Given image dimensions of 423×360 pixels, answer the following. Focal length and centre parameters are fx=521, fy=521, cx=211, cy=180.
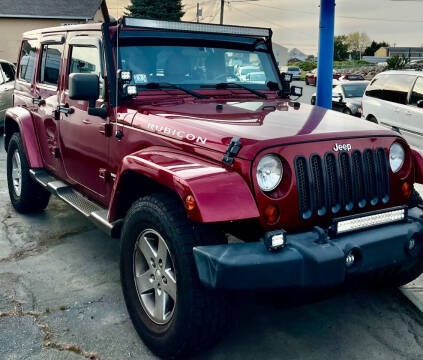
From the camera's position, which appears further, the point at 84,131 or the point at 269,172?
the point at 84,131

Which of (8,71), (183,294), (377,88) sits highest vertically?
(8,71)

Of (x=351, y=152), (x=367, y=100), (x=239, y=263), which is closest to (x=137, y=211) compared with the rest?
(x=239, y=263)

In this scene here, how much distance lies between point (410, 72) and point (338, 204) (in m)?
7.59

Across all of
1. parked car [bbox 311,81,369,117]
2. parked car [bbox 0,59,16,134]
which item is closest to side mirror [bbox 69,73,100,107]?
parked car [bbox 0,59,16,134]

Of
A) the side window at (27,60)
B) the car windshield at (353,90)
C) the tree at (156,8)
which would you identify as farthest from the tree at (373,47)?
the side window at (27,60)

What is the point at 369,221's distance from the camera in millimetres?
2992

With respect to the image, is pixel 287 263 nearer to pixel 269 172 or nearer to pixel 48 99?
pixel 269 172

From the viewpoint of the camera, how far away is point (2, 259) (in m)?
4.73

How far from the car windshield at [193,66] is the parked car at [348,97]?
966 centimetres

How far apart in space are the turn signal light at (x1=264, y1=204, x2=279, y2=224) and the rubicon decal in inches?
22.3

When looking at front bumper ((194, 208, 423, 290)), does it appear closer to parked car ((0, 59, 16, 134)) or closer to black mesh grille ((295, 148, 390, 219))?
black mesh grille ((295, 148, 390, 219))

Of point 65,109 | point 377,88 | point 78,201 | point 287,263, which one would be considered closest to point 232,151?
point 287,263

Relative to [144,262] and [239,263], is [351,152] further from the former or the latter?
[144,262]

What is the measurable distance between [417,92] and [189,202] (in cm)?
769
